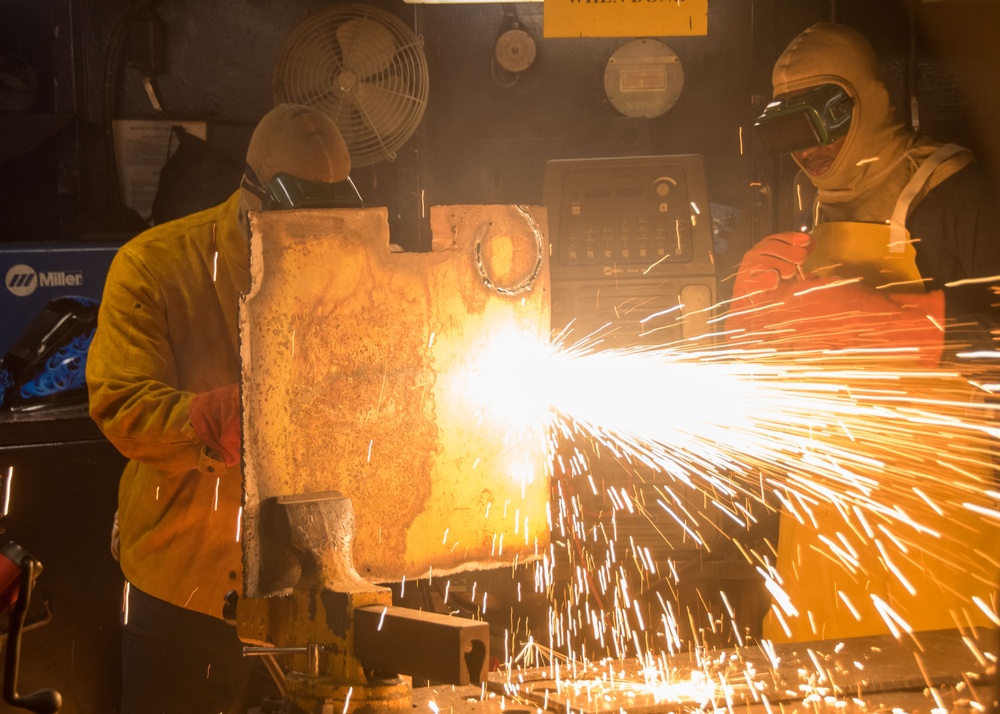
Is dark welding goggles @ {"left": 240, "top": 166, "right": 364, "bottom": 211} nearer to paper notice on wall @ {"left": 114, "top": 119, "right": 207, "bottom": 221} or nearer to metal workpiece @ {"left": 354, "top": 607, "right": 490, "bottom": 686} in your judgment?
metal workpiece @ {"left": 354, "top": 607, "right": 490, "bottom": 686}

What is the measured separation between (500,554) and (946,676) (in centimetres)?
91

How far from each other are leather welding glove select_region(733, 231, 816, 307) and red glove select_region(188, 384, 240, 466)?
1595 millimetres

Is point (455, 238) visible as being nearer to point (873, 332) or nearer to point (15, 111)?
point (873, 332)

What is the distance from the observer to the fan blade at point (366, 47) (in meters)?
2.95

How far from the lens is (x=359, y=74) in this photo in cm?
298

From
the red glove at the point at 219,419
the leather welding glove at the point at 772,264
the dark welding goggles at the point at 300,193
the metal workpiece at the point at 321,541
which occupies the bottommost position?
the metal workpiece at the point at 321,541

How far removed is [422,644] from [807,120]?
6.63ft

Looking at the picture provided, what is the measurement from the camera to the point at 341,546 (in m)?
1.38

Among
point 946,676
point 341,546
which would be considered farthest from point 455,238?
point 946,676

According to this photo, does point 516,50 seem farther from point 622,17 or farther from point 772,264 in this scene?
point 772,264

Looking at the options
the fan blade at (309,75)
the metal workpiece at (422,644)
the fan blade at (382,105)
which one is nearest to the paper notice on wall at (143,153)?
the fan blade at (309,75)

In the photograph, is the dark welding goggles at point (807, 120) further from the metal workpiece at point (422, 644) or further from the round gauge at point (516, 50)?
the metal workpiece at point (422, 644)

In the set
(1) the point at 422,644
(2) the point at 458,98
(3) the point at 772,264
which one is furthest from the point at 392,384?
(2) the point at 458,98

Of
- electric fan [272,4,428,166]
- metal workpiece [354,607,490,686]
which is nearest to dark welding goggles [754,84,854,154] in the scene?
electric fan [272,4,428,166]
